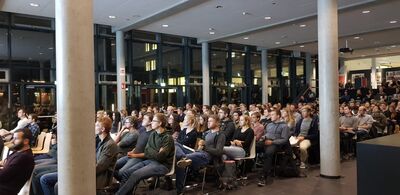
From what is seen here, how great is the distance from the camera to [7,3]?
910cm

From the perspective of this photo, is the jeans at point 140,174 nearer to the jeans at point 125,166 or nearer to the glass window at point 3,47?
the jeans at point 125,166

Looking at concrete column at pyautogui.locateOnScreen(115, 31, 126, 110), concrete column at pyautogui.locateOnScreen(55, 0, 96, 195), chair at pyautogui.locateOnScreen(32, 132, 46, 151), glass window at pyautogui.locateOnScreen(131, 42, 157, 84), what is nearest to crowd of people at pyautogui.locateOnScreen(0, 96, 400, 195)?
chair at pyautogui.locateOnScreen(32, 132, 46, 151)

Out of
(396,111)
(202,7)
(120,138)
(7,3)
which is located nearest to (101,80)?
(7,3)

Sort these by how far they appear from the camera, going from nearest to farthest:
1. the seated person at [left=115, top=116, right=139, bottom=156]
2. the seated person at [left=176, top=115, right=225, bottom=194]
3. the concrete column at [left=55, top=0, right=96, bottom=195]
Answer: the concrete column at [left=55, top=0, right=96, bottom=195]
the seated person at [left=176, top=115, right=225, bottom=194]
the seated person at [left=115, top=116, right=139, bottom=156]

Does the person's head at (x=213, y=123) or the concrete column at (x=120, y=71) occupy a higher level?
the concrete column at (x=120, y=71)

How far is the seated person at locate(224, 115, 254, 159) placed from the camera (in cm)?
553

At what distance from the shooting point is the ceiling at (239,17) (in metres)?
9.19

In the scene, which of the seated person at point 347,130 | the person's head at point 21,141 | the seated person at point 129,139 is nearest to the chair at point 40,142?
the seated person at point 129,139

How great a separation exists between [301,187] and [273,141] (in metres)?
0.90

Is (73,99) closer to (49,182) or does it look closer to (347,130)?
(49,182)

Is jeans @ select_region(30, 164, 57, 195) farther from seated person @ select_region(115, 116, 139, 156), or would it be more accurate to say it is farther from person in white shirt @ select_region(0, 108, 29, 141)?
person in white shirt @ select_region(0, 108, 29, 141)

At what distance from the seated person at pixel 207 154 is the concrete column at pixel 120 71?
270 inches

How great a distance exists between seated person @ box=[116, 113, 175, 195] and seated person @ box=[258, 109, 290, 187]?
1903mm

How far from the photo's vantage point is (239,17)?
10883 millimetres
